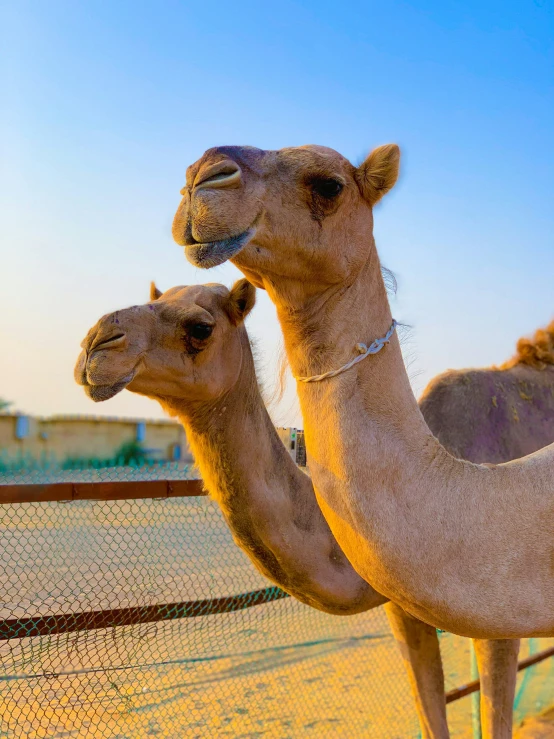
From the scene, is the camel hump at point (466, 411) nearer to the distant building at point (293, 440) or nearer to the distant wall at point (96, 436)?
the distant building at point (293, 440)

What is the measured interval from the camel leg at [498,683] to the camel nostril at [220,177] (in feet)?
8.59

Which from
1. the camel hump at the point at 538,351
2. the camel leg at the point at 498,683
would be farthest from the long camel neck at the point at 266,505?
the camel hump at the point at 538,351

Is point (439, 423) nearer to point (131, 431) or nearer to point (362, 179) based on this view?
point (362, 179)

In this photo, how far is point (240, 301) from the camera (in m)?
3.69

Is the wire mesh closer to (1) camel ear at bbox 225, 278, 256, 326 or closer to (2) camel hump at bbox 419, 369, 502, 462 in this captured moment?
(1) camel ear at bbox 225, 278, 256, 326

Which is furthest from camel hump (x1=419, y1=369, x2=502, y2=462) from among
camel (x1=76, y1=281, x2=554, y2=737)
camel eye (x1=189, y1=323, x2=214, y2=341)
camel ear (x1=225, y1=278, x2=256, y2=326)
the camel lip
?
the camel lip

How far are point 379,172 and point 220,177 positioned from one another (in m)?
0.62

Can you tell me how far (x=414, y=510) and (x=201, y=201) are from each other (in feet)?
3.59

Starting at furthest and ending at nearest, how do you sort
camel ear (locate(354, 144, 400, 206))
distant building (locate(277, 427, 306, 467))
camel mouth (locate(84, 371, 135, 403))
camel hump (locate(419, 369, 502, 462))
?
distant building (locate(277, 427, 306, 467)) < camel hump (locate(419, 369, 502, 462)) < camel mouth (locate(84, 371, 135, 403)) < camel ear (locate(354, 144, 400, 206))

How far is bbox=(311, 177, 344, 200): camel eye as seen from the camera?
2.28m

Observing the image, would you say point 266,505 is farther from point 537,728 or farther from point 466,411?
point 537,728

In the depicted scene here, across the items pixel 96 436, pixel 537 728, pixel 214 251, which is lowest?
pixel 96 436

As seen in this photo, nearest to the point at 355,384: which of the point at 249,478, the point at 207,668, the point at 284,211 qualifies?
the point at 284,211

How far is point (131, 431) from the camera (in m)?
27.7
